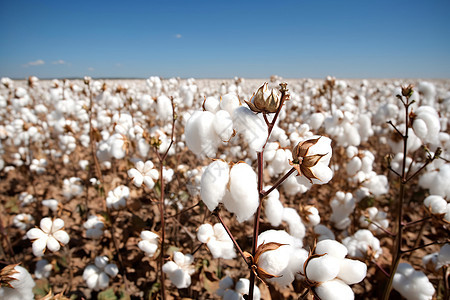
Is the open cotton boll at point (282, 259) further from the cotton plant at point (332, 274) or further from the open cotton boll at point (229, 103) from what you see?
the open cotton boll at point (229, 103)

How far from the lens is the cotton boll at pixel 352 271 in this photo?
81cm

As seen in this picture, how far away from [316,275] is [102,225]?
6.69ft

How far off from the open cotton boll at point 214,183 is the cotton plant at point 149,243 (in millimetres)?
1071

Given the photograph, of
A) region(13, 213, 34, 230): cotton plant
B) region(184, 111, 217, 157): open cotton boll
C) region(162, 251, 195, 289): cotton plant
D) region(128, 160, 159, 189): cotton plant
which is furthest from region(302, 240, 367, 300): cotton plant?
region(13, 213, 34, 230): cotton plant

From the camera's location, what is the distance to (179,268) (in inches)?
65.9

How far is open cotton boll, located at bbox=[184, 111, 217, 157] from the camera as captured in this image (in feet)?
2.62

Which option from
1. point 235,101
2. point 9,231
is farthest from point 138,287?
point 235,101

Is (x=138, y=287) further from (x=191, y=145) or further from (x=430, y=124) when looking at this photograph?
(x=430, y=124)

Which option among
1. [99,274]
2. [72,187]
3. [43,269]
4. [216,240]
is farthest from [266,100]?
[72,187]

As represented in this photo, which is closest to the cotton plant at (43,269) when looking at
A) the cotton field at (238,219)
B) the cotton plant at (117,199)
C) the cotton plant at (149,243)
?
the cotton field at (238,219)

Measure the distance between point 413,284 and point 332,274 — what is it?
56.5 inches

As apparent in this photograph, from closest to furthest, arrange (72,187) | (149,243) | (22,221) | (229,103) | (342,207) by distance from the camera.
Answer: (229,103) → (149,243) → (342,207) → (22,221) → (72,187)

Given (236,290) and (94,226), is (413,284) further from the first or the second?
(94,226)

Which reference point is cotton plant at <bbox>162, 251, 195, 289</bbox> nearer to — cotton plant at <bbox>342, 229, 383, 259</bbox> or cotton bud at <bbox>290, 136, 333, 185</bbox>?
cotton bud at <bbox>290, 136, 333, 185</bbox>
